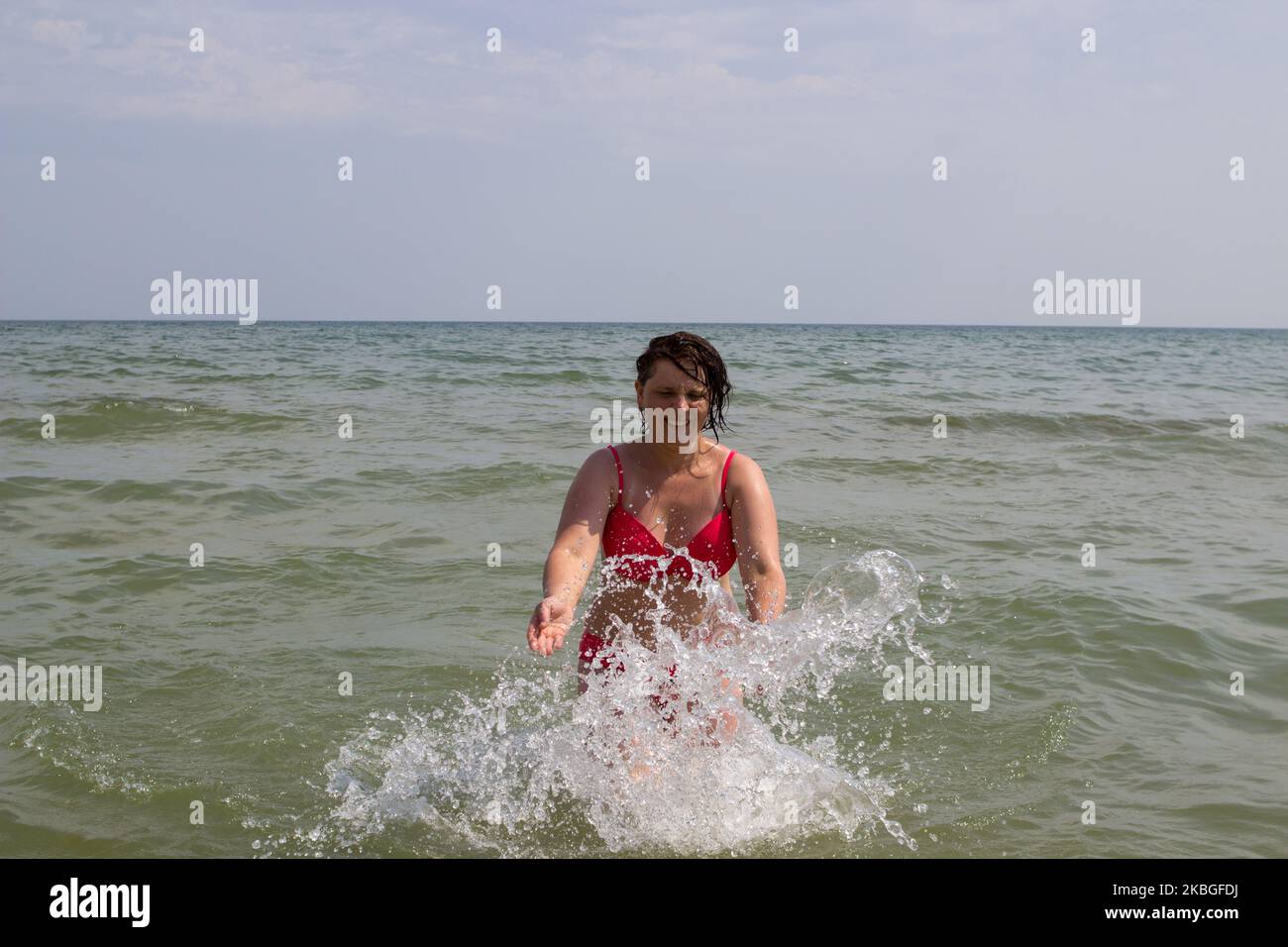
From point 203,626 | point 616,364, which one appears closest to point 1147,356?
point 616,364

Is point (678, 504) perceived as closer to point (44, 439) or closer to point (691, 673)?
point (691, 673)

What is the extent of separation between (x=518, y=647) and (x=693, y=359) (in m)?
2.79

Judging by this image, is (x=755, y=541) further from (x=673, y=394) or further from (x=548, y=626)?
(x=548, y=626)

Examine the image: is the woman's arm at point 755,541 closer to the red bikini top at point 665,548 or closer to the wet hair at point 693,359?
the red bikini top at point 665,548

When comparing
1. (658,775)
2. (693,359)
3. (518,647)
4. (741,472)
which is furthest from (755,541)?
(518,647)

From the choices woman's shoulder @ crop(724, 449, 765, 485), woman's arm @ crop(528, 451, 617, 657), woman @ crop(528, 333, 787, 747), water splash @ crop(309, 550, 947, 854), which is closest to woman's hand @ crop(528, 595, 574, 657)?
woman's arm @ crop(528, 451, 617, 657)

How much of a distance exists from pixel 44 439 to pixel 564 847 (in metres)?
11.0

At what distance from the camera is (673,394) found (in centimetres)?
390

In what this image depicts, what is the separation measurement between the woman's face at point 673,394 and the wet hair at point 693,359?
0.01 m

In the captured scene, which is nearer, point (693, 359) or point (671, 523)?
point (693, 359)

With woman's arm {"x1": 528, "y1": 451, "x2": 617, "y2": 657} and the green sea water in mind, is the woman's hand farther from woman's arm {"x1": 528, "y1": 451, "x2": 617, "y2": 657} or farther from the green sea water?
the green sea water

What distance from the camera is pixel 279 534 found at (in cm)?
813

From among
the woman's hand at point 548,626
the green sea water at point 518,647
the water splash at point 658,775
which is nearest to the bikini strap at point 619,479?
the water splash at point 658,775

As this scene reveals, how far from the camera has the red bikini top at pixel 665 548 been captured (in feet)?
13.3
